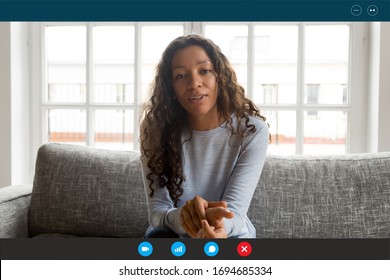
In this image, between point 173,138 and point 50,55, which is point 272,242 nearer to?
point 173,138

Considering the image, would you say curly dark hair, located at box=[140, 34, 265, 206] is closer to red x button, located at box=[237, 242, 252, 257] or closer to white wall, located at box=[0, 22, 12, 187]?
red x button, located at box=[237, 242, 252, 257]

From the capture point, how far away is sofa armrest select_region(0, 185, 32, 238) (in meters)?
1.18

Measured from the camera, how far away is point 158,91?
1008mm

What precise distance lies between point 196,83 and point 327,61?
88 cm

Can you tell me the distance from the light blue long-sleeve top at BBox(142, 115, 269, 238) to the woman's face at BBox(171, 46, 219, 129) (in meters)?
0.04

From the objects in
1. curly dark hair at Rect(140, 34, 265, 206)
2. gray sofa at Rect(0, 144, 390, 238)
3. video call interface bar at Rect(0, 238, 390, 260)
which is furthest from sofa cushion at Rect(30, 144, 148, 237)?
video call interface bar at Rect(0, 238, 390, 260)

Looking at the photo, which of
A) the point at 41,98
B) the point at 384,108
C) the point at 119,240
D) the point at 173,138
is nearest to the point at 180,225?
the point at 173,138

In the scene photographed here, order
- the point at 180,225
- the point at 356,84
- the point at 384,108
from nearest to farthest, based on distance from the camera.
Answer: the point at 180,225
the point at 384,108
the point at 356,84

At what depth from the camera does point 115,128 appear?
1.77 m

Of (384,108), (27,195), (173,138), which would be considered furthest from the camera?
(384,108)

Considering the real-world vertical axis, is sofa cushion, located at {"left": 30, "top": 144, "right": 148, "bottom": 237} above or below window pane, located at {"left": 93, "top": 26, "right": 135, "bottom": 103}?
below

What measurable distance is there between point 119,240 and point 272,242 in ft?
0.50
